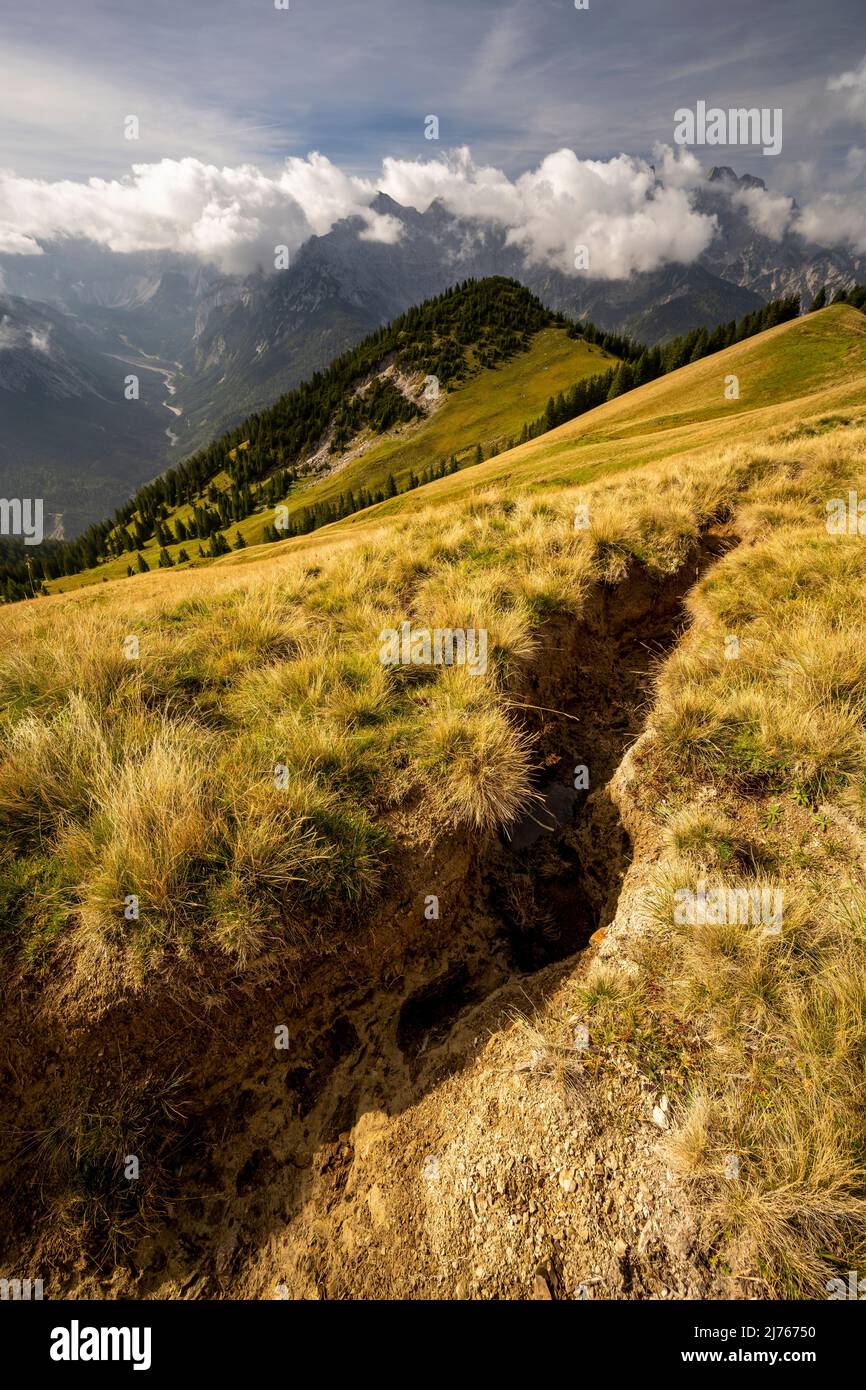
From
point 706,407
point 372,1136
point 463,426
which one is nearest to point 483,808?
point 372,1136

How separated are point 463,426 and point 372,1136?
135758 mm

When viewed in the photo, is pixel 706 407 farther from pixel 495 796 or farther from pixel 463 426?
pixel 463 426

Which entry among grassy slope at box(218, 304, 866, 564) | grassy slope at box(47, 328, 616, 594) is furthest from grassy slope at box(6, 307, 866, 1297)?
grassy slope at box(47, 328, 616, 594)

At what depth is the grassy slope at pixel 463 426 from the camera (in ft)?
383

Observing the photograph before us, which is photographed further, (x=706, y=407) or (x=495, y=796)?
(x=706, y=407)

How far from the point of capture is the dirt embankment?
303cm

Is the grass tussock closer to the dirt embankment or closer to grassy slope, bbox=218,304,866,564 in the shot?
the dirt embankment

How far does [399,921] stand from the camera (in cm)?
454

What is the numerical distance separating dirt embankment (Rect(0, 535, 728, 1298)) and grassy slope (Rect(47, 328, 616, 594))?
4493 inches

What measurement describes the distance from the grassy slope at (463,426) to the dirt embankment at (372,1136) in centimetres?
11411

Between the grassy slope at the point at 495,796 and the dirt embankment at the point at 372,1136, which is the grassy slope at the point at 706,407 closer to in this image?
the grassy slope at the point at 495,796

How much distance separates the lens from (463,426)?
123000 millimetres

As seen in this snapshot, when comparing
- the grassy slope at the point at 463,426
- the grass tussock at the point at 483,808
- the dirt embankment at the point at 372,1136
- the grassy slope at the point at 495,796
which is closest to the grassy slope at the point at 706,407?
the grassy slope at the point at 495,796

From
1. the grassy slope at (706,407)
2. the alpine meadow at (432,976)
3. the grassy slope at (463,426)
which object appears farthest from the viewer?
the grassy slope at (463,426)
